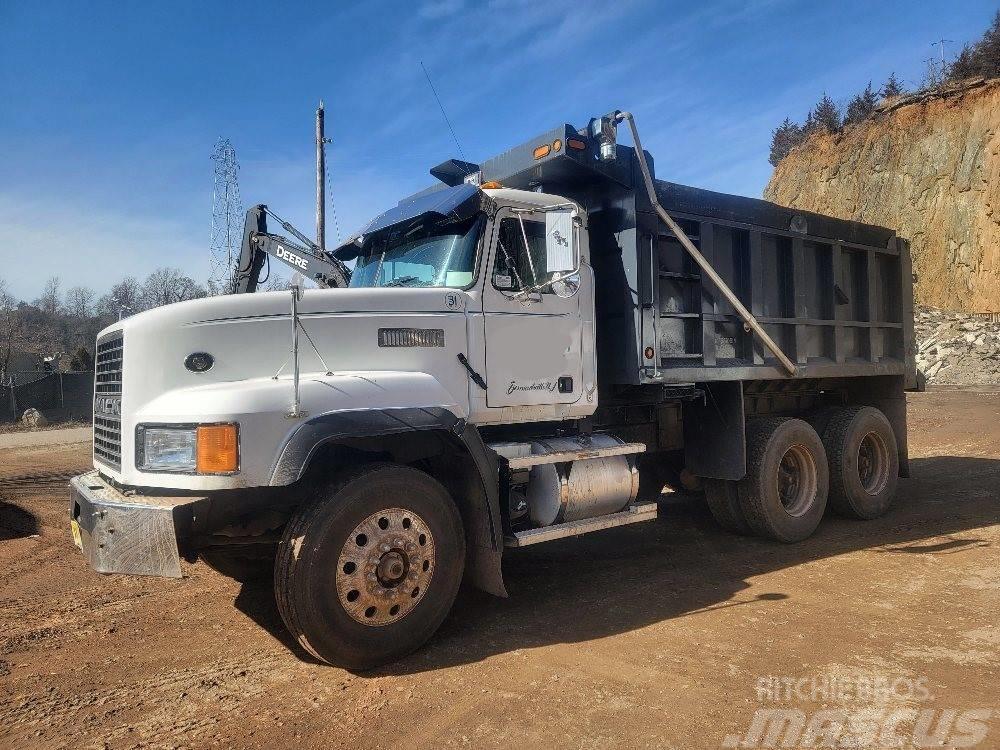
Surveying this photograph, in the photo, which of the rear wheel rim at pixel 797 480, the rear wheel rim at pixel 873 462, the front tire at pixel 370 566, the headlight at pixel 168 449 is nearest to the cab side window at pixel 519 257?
the front tire at pixel 370 566

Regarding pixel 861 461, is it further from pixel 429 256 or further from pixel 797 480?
pixel 429 256

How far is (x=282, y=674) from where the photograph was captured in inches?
151

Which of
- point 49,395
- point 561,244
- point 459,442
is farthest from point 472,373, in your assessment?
point 49,395

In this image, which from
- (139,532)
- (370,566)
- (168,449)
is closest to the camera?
(139,532)

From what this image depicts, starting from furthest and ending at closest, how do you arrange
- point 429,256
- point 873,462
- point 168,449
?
point 873,462
point 429,256
point 168,449

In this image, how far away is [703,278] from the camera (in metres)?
6.15

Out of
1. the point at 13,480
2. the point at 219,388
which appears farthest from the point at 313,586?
the point at 13,480

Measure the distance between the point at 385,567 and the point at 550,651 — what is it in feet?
3.56

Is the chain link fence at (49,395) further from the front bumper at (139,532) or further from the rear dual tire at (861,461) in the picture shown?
the rear dual tire at (861,461)

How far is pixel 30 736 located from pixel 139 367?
185cm

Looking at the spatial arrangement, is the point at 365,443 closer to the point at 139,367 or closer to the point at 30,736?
the point at 139,367

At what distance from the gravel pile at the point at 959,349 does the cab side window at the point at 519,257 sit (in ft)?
74.3

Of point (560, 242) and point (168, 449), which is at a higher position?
point (560, 242)

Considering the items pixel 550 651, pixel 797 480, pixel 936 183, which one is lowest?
pixel 550 651
